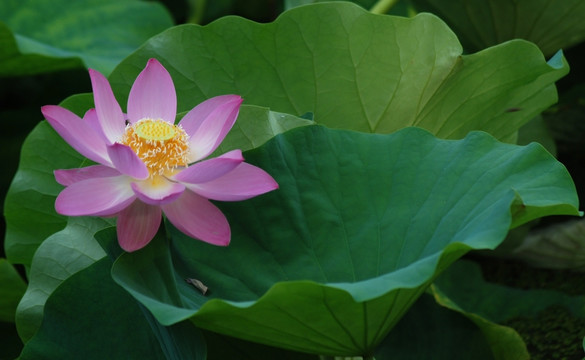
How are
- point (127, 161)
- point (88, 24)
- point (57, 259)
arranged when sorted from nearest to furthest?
point (127, 161) < point (57, 259) < point (88, 24)

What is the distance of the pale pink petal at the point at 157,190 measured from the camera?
721 mm

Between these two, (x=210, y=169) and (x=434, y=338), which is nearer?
(x=210, y=169)

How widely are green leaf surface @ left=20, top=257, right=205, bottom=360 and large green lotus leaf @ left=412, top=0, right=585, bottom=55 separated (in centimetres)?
83

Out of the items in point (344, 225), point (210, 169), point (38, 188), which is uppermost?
point (210, 169)

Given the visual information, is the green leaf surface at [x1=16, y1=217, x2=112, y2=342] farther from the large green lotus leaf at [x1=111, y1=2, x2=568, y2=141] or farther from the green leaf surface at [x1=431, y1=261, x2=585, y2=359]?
the green leaf surface at [x1=431, y1=261, x2=585, y2=359]

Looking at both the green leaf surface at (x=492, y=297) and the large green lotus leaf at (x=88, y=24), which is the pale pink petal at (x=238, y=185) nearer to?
the green leaf surface at (x=492, y=297)

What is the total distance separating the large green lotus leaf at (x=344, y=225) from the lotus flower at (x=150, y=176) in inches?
1.4

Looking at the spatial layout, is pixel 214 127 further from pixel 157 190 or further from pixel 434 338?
pixel 434 338

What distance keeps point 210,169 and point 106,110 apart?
166 millimetres

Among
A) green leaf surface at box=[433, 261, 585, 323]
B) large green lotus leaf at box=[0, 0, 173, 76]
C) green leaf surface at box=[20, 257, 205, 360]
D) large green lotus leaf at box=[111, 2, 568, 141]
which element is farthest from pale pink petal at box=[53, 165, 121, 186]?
large green lotus leaf at box=[0, 0, 173, 76]

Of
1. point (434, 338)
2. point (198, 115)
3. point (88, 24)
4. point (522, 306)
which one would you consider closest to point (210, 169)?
point (198, 115)

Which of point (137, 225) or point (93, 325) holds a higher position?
point (137, 225)

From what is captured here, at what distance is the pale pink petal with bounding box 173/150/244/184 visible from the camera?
0.71m

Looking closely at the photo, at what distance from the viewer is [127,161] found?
2.34 feet
